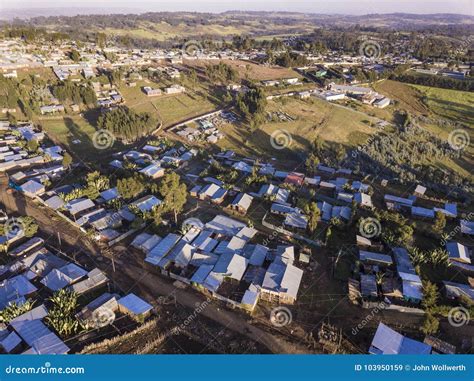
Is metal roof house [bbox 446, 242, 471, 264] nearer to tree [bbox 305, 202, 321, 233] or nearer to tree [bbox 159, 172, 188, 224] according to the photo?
tree [bbox 305, 202, 321, 233]

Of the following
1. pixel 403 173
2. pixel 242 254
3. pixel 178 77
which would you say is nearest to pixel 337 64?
pixel 178 77

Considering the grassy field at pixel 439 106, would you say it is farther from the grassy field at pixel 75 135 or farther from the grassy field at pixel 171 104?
the grassy field at pixel 75 135

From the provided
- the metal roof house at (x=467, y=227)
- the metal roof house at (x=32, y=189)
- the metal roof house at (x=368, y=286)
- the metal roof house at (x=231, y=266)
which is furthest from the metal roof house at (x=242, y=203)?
the metal roof house at (x=467, y=227)

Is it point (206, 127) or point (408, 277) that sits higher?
point (206, 127)

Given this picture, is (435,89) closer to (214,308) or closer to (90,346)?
(214,308)

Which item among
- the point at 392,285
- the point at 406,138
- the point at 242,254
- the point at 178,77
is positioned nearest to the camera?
the point at 392,285

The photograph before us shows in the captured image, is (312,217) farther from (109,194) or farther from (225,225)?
(109,194)

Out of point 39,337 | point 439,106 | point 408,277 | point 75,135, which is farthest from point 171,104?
point 439,106

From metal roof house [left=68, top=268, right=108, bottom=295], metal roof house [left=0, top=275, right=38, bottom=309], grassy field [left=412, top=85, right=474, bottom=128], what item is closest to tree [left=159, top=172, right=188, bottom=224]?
metal roof house [left=68, top=268, right=108, bottom=295]
